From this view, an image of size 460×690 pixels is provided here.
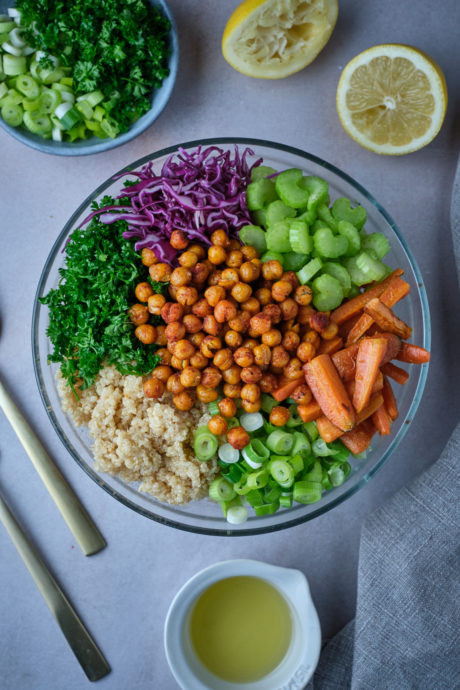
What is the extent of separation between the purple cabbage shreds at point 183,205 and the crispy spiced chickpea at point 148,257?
0.06ft

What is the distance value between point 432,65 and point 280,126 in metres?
0.66

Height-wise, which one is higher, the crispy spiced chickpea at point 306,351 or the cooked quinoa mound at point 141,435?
the crispy spiced chickpea at point 306,351

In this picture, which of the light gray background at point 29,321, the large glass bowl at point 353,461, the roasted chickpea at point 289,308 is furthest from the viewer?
the light gray background at point 29,321

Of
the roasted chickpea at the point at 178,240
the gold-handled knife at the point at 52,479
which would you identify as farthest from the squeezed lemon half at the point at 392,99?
the gold-handled knife at the point at 52,479

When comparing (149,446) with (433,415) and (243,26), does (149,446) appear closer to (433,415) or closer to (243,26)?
(433,415)

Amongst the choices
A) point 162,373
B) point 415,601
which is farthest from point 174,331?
point 415,601

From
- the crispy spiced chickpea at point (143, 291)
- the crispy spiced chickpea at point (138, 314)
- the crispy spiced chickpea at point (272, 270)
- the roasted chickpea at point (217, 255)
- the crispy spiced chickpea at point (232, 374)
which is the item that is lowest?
the crispy spiced chickpea at point (232, 374)

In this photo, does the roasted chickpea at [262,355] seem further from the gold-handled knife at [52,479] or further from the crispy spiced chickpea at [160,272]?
the gold-handled knife at [52,479]

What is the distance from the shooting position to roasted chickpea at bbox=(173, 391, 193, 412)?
6.48 feet

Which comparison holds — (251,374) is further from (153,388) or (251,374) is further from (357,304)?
(357,304)

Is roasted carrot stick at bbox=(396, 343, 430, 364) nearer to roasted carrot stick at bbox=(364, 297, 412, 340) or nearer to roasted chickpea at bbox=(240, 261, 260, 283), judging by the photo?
roasted carrot stick at bbox=(364, 297, 412, 340)

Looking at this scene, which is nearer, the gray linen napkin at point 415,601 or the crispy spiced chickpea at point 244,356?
the crispy spiced chickpea at point 244,356

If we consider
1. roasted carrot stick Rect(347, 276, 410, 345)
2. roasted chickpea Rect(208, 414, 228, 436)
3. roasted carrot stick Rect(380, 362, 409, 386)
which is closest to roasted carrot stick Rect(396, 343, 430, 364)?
roasted carrot stick Rect(380, 362, 409, 386)

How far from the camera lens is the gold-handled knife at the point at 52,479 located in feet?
7.79
